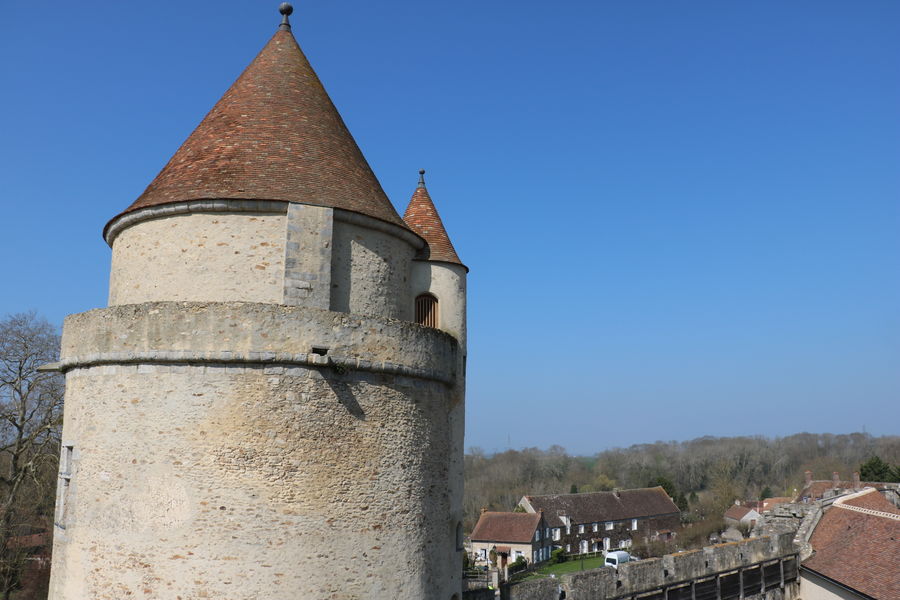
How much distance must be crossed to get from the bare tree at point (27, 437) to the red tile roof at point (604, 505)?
36774 millimetres

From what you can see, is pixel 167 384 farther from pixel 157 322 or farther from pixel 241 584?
pixel 241 584

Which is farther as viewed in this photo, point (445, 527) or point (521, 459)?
point (521, 459)

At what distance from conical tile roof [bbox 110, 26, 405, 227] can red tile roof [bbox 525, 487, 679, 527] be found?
45.6 metres

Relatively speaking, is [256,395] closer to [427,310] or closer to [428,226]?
[427,310]

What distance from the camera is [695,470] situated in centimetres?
9056

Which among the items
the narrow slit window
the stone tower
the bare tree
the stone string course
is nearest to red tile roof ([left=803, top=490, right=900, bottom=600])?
the stone tower

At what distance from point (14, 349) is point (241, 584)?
20.3 metres

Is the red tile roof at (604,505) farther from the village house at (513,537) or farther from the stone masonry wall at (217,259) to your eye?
the stone masonry wall at (217,259)

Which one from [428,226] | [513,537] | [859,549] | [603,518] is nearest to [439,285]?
[428,226]

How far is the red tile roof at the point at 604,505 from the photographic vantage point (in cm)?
5428

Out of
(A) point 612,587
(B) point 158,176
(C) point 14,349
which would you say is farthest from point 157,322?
(C) point 14,349

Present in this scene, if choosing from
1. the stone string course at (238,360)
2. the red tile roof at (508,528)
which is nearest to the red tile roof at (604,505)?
the red tile roof at (508,528)

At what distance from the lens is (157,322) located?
9453mm

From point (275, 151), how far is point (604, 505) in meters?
52.8
